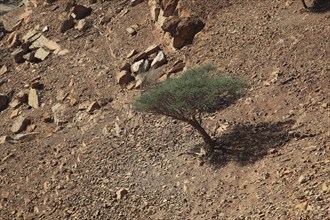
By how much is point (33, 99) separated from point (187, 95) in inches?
269

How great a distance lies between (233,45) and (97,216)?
16.9ft

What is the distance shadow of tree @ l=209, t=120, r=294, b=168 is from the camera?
29.3 feet

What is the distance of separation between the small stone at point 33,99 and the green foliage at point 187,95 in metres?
5.59

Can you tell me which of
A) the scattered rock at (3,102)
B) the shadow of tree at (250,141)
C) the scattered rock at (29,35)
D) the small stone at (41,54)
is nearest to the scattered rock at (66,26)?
the small stone at (41,54)

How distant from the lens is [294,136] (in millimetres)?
8820

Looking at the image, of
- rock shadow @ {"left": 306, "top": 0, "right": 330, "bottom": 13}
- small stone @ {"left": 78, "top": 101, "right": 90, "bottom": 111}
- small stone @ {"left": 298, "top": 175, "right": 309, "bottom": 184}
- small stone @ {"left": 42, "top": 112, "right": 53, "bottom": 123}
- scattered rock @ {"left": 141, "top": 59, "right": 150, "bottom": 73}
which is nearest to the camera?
small stone @ {"left": 298, "top": 175, "right": 309, "bottom": 184}

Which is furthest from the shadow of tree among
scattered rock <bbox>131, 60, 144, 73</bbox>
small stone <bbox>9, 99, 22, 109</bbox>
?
small stone <bbox>9, 99, 22, 109</bbox>

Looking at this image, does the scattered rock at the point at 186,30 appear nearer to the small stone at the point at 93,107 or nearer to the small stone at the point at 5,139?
the small stone at the point at 93,107

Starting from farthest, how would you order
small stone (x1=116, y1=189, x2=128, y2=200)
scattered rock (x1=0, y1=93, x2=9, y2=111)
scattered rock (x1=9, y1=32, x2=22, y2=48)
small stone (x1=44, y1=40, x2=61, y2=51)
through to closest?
scattered rock (x1=9, y1=32, x2=22, y2=48)
small stone (x1=44, y1=40, x2=61, y2=51)
scattered rock (x1=0, y1=93, x2=9, y2=111)
small stone (x1=116, y1=189, x2=128, y2=200)

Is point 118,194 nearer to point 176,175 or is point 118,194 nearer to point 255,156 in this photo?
point 176,175

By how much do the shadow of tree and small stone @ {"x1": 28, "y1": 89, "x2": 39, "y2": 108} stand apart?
665 cm

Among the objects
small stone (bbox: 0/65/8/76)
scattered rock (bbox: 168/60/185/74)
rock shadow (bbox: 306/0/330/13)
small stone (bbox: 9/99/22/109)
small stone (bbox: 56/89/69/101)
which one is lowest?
small stone (bbox: 56/89/69/101)

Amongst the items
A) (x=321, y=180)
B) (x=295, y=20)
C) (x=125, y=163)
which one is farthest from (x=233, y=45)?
(x=321, y=180)

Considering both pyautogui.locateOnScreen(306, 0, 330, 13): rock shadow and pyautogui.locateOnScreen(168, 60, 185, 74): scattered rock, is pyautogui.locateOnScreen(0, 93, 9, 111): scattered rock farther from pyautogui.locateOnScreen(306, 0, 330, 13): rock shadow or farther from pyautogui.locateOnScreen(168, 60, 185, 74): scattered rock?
pyautogui.locateOnScreen(306, 0, 330, 13): rock shadow
